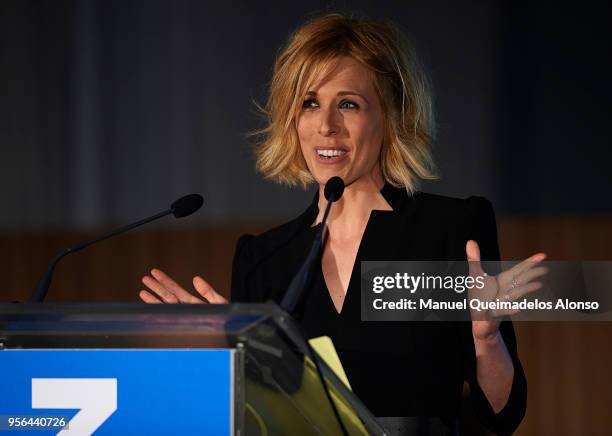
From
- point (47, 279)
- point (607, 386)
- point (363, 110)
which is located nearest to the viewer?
point (47, 279)

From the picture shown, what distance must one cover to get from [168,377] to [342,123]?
2.71 feet

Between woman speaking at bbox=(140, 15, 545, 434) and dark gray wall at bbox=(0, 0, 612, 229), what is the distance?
7.23 ft

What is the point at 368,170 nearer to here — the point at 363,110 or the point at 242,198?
the point at 363,110

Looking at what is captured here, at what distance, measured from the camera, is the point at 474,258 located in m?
1.32

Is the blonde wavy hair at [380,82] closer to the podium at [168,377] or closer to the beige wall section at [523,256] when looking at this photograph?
the podium at [168,377]

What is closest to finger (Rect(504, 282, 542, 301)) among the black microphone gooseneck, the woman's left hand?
the woman's left hand

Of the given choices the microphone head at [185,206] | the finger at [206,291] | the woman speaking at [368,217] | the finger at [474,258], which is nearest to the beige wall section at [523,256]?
the woman speaking at [368,217]

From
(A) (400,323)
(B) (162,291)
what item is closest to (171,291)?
(B) (162,291)

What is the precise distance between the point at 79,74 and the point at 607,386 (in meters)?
2.87

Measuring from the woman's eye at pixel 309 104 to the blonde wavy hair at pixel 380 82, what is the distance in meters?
0.02

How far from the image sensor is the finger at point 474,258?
4.27ft

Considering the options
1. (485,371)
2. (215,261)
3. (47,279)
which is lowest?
(485,371)

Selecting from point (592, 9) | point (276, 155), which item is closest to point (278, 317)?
point (276, 155)

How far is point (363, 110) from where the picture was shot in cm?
181
